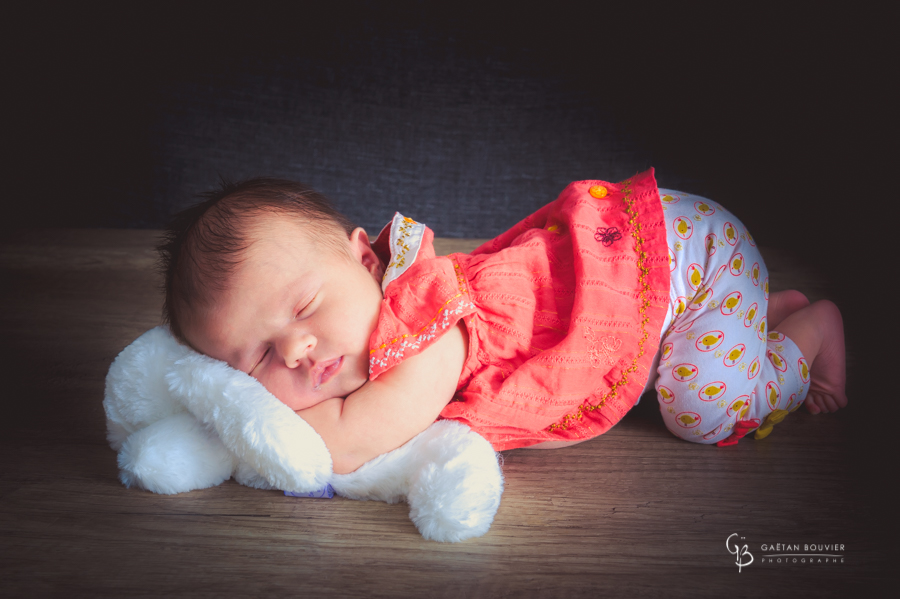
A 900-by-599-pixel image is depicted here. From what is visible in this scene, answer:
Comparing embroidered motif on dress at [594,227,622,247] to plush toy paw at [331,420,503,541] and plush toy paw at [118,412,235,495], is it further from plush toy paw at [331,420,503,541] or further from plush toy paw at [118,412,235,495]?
plush toy paw at [118,412,235,495]

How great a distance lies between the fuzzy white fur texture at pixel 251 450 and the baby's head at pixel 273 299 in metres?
0.04

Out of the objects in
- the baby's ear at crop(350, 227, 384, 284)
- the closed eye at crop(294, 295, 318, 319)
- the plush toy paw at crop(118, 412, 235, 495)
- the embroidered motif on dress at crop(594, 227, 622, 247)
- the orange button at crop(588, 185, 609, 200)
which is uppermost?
the orange button at crop(588, 185, 609, 200)

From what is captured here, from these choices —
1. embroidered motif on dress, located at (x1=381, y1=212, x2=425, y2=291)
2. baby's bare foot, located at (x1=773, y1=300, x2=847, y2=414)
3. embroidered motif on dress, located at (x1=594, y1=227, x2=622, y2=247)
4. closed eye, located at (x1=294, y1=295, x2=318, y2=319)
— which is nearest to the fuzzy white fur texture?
closed eye, located at (x1=294, y1=295, x2=318, y2=319)

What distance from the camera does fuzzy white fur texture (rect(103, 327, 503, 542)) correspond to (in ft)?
2.35

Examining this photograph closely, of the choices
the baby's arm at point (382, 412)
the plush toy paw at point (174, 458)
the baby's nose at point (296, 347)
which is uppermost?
the baby's nose at point (296, 347)

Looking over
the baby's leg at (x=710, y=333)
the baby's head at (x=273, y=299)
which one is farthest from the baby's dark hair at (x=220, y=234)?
the baby's leg at (x=710, y=333)

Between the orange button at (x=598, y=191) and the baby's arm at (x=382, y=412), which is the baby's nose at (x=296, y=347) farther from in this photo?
the orange button at (x=598, y=191)

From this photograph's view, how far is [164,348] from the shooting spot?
2.81 feet

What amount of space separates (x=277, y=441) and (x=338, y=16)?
51.4 inches

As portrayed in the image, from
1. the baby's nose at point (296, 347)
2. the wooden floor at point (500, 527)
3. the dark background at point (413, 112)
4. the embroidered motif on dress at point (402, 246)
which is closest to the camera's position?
the wooden floor at point (500, 527)

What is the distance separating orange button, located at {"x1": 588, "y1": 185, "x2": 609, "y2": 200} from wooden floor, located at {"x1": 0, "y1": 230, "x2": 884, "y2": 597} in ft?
1.19

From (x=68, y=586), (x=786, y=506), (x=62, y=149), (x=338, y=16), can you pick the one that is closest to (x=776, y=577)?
(x=786, y=506)

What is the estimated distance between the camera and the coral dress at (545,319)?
821mm

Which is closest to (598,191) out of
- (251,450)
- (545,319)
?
(545,319)
